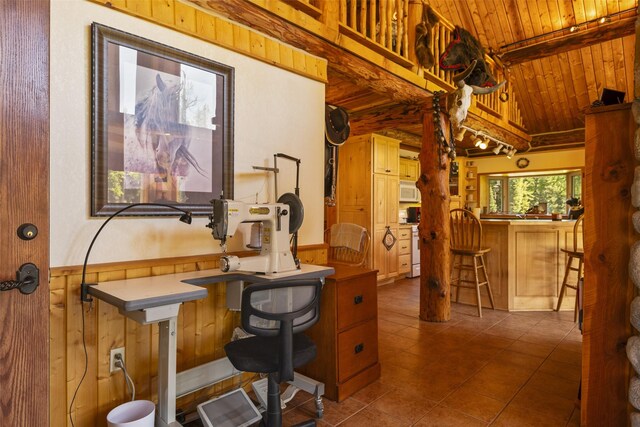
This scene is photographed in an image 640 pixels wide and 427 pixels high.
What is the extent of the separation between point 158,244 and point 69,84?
902mm

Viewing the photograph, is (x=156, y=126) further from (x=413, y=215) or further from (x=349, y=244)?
(x=413, y=215)

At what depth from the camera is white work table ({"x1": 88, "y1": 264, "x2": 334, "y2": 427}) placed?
149cm

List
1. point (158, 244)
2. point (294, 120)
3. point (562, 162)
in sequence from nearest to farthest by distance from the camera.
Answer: point (158, 244) < point (294, 120) < point (562, 162)

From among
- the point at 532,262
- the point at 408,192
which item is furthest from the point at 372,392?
the point at 408,192

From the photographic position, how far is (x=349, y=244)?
3.20m

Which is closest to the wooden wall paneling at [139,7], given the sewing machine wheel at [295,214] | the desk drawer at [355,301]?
the sewing machine wheel at [295,214]

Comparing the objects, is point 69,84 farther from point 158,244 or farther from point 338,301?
point 338,301

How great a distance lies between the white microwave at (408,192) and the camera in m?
6.39

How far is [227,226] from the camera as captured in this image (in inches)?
71.3

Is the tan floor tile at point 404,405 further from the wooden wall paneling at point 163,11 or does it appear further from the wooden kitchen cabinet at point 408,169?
the wooden kitchen cabinet at point 408,169

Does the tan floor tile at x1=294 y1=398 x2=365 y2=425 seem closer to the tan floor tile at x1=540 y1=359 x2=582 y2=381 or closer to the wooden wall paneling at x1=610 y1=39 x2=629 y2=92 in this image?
the tan floor tile at x1=540 y1=359 x2=582 y2=381

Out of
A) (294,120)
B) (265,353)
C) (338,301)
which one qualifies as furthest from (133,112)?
(338,301)

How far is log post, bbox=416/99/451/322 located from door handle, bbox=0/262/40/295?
3.48 meters

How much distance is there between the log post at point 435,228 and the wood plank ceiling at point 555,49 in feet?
7.76
